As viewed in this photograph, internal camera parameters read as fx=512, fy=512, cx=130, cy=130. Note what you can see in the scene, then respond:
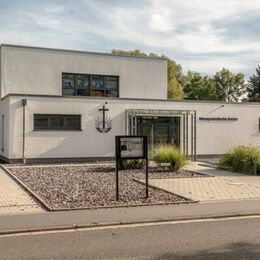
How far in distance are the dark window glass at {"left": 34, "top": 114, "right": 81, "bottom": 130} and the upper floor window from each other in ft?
16.1

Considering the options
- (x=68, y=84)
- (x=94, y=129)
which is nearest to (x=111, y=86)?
(x=68, y=84)

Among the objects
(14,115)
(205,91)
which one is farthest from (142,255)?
(205,91)

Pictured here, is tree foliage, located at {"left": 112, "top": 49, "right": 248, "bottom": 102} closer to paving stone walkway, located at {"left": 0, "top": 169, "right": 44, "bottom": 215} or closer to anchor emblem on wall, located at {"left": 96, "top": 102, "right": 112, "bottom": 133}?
anchor emblem on wall, located at {"left": 96, "top": 102, "right": 112, "bottom": 133}

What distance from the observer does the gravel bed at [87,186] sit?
12.9 meters

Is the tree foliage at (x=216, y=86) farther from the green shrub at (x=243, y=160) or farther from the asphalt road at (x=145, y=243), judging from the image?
the asphalt road at (x=145, y=243)

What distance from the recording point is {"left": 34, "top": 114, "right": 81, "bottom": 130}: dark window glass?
2602 centimetres

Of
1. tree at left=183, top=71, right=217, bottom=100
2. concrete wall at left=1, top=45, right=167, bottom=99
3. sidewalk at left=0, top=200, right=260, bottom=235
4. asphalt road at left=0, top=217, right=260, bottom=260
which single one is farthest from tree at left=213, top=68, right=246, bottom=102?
asphalt road at left=0, top=217, right=260, bottom=260

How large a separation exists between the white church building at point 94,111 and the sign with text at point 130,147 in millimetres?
13162

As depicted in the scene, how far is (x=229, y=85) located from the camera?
8619cm

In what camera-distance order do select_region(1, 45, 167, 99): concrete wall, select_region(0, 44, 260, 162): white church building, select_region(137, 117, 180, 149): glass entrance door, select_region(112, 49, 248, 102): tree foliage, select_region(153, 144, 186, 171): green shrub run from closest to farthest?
select_region(153, 144, 186, 171): green shrub, select_region(0, 44, 260, 162): white church building, select_region(137, 117, 180, 149): glass entrance door, select_region(1, 45, 167, 99): concrete wall, select_region(112, 49, 248, 102): tree foliage

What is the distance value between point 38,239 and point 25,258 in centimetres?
132

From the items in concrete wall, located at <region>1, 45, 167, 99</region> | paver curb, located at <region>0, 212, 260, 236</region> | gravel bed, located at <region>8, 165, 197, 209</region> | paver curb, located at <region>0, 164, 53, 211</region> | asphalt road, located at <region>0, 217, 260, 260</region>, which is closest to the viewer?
asphalt road, located at <region>0, 217, 260, 260</region>

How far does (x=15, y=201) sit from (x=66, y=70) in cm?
1946

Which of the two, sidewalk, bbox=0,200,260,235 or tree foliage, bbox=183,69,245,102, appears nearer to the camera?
sidewalk, bbox=0,200,260,235
